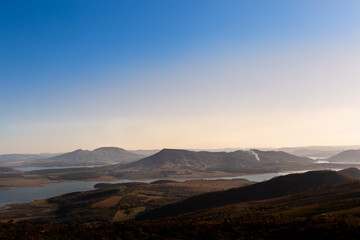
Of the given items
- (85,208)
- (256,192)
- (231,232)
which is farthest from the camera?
(85,208)

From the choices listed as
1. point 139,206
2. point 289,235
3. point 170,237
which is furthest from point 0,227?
point 139,206

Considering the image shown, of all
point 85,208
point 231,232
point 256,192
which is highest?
point 231,232

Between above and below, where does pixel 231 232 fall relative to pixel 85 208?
above

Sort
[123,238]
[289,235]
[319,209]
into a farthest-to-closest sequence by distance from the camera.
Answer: [319,209], [123,238], [289,235]

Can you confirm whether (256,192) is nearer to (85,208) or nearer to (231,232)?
(231,232)

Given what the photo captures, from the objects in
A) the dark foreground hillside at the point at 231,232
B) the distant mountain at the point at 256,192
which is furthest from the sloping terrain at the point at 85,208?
the dark foreground hillside at the point at 231,232

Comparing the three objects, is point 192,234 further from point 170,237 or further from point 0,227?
point 0,227

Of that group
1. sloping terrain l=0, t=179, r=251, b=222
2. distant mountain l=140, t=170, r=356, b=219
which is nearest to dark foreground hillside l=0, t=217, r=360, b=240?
distant mountain l=140, t=170, r=356, b=219

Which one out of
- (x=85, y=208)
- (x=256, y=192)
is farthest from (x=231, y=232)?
(x=85, y=208)
